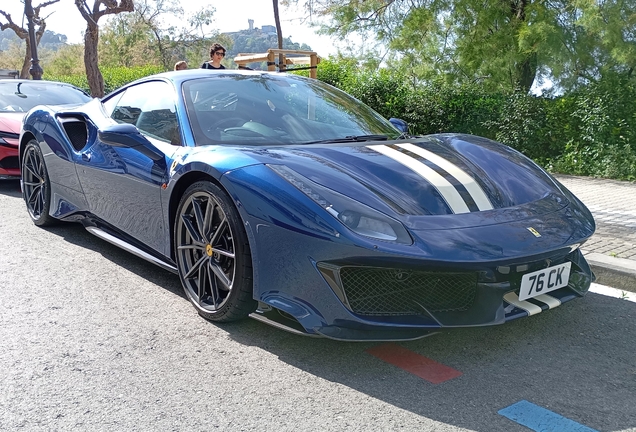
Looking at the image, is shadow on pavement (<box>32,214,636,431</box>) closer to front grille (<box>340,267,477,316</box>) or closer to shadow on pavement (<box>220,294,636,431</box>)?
shadow on pavement (<box>220,294,636,431</box>)

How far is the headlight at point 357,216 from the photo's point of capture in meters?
2.60

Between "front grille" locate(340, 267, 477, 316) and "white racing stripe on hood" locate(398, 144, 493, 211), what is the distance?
416 mm

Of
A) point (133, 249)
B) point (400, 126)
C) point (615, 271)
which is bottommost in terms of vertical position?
point (615, 271)

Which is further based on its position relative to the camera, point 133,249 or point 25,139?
point 25,139

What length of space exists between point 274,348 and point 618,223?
3.71m

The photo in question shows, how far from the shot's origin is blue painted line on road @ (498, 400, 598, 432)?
2.26 meters

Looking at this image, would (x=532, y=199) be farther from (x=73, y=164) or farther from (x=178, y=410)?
(x=73, y=164)

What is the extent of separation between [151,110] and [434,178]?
74.1 inches

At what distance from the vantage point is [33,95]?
830cm

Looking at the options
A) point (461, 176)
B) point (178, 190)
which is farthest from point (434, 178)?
point (178, 190)

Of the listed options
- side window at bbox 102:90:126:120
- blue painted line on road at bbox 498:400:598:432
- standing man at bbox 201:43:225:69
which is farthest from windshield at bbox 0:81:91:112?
blue painted line on road at bbox 498:400:598:432

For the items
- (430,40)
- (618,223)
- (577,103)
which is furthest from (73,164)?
(430,40)

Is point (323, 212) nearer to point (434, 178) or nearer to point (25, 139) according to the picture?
point (434, 178)

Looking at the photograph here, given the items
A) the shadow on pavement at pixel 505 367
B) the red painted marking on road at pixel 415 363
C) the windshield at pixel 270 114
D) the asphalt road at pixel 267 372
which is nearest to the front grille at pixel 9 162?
the asphalt road at pixel 267 372
